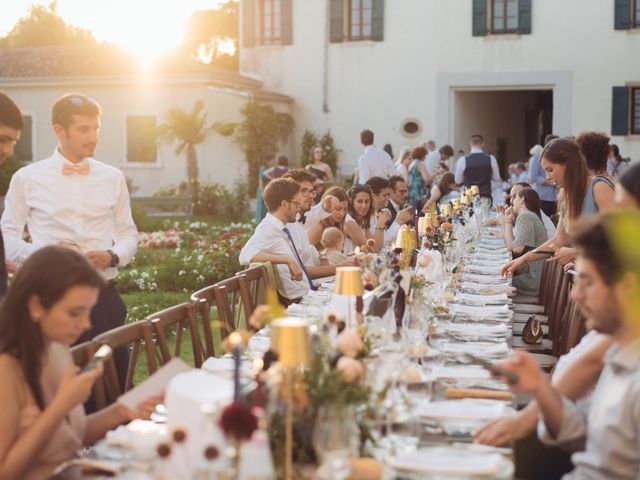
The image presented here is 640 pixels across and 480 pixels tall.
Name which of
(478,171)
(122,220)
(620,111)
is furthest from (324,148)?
(122,220)

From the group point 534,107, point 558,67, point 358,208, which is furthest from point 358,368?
point 534,107

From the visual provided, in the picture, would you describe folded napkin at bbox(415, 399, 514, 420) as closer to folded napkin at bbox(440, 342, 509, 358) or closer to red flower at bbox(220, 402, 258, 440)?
folded napkin at bbox(440, 342, 509, 358)


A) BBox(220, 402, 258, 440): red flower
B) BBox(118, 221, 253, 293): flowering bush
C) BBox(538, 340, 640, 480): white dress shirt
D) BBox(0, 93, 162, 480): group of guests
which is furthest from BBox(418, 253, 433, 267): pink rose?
BBox(118, 221, 253, 293): flowering bush

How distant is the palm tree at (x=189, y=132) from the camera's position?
23.5 m

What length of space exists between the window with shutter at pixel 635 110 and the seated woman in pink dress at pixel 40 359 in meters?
21.5

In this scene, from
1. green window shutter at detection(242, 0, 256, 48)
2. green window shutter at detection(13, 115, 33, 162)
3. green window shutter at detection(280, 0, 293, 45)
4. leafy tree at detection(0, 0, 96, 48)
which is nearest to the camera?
green window shutter at detection(280, 0, 293, 45)

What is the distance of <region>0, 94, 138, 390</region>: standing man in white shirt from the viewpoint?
5230 millimetres

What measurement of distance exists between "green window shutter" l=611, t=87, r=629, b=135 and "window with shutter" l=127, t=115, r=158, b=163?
410 inches

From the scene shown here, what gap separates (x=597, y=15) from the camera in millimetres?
23328

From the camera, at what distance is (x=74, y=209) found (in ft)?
17.5

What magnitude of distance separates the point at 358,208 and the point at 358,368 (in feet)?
21.6

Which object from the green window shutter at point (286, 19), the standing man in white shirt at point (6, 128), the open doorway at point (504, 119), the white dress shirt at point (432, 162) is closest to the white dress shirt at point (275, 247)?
the standing man in white shirt at point (6, 128)

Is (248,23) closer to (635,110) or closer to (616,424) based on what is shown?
(635,110)

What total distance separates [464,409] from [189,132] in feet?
67.4
